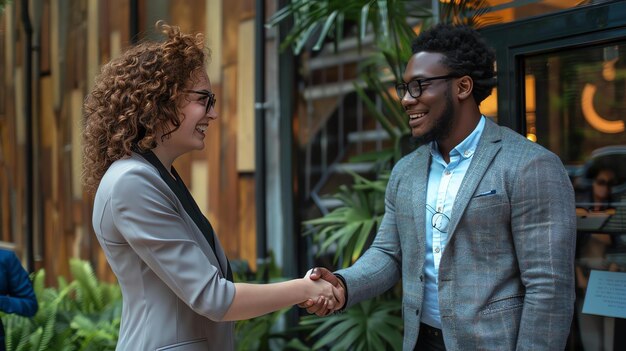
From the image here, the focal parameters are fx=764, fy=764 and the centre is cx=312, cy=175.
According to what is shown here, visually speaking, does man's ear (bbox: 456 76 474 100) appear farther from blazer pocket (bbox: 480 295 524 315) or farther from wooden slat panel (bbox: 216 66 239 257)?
wooden slat panel (bbox: 216 66 239 257)

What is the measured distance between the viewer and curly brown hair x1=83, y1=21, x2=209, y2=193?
236 cm

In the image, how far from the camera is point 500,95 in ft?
10.8

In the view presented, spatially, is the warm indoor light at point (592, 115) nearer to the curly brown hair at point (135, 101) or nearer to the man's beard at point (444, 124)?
the man's beard at point (444, 124)

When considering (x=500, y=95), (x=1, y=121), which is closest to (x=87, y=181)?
(x=500, y=95)

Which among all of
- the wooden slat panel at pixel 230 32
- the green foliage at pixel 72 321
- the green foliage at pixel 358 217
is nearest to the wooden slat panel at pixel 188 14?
the wooden slat panel at pixel 230 32

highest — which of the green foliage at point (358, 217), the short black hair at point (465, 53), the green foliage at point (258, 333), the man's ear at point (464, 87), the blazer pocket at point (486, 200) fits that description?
the short black hair at point (465, 53)

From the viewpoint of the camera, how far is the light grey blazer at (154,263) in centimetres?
223

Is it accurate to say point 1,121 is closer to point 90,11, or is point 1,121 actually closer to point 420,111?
point 90,11

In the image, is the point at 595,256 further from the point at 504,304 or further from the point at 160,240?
the point at 160,240

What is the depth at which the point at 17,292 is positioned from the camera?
4105 millimetres

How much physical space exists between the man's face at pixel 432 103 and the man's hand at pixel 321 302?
0.61m

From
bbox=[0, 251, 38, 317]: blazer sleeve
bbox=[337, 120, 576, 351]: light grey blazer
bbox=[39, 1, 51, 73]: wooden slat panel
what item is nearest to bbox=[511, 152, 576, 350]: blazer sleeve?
bbox=[337, 120, 576, 351]: light grey blazer

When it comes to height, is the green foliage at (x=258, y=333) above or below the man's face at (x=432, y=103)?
below

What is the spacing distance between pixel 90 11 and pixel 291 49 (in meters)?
3.33
